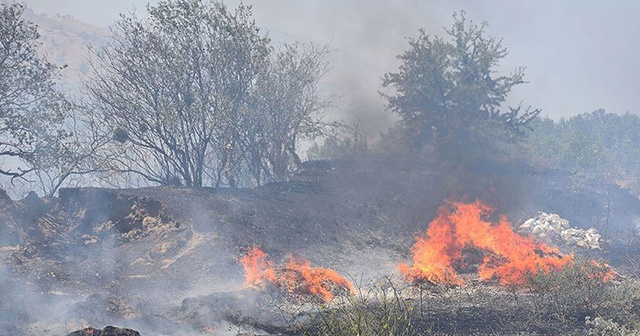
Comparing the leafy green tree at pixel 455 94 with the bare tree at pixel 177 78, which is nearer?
the bare tree at pixel 177 78

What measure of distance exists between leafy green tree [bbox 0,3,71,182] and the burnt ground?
2.26 m

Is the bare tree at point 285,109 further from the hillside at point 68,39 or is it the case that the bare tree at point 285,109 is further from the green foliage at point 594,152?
the hillside at point 68,39

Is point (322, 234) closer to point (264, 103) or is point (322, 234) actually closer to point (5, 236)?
point (264, 103)

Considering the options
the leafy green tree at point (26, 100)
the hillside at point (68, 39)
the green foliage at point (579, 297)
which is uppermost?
the hillside at point (68, 39)

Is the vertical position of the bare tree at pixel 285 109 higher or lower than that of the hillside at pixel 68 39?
lower

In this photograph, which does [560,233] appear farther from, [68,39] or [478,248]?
[68,39]

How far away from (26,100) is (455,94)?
25.5 m

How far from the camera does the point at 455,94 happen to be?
37.2 m

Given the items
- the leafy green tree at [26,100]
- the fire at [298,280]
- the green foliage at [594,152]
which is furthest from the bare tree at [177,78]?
the green foliage at [594,152]

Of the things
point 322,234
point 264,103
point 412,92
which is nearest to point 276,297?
point 322,234

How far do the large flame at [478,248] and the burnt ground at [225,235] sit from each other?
3.97 ft

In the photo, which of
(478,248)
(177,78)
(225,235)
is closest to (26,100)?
(177,78)

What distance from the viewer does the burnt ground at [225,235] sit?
687 inches

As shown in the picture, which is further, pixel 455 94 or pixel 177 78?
pixel 455 94
